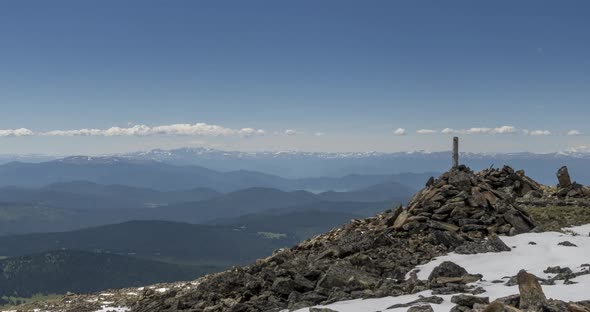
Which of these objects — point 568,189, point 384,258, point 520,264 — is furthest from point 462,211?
point 568,189

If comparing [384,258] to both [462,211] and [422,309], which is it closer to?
[462,211]

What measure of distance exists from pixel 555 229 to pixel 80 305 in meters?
37.2

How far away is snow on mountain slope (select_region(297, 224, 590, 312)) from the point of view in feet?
48.0

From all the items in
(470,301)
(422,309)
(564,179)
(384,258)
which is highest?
(564,179)

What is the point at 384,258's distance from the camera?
22781mm

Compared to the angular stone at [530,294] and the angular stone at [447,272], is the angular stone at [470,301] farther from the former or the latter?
the angular stone at [447,272]

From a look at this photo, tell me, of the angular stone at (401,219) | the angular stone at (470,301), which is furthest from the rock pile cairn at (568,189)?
the angular stone at (470,301)

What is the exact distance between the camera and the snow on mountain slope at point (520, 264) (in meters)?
14.6

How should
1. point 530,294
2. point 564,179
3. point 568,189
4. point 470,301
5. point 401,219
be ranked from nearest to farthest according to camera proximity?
point 530,294
point 470,301
point 401,219
point 568,189
point 564,179

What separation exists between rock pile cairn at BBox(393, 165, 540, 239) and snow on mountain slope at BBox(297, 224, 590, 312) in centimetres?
161

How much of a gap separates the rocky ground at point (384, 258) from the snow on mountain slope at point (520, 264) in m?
0.67

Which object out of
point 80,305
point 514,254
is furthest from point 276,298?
point 80,305

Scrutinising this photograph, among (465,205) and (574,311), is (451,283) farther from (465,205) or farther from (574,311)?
(465,205)

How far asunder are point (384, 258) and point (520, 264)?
6344 mm
